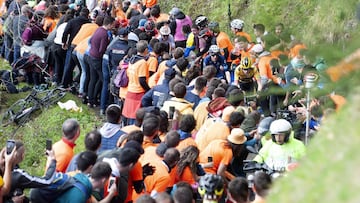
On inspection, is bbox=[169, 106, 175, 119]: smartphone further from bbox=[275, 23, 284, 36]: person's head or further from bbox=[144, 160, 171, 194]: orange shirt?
bbox=[275, 23, 284, 36]: person's head

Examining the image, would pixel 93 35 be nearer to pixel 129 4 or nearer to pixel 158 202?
pixel 129 4

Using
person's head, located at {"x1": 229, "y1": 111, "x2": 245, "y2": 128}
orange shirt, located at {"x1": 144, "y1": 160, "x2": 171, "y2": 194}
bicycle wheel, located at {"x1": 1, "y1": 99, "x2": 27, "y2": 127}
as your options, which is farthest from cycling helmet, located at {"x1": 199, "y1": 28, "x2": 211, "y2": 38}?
orange shirt, located at {"x1": 144, "y1": 160, "x2": 171, "y2": 194}

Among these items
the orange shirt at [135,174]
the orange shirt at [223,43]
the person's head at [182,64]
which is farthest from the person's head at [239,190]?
the orange shirt at [223,43]

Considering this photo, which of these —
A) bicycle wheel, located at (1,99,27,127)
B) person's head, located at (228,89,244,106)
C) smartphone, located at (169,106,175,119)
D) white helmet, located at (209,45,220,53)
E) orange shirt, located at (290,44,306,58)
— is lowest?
bicycle wheel, located at (1,99,27,127)

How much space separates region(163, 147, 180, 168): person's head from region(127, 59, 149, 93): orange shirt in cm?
446

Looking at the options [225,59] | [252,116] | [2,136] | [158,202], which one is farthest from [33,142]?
[158,202]

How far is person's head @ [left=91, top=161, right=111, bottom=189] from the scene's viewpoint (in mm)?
7500

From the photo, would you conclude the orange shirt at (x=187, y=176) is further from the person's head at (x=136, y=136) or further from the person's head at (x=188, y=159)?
the person's head at (x=136, y=136)

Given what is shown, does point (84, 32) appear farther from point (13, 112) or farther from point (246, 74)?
point (246, 74)

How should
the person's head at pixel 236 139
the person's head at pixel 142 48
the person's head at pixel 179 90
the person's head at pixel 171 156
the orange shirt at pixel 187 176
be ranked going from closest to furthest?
the person's head at pixel 171 156, the orange shirt at pixel 187 176, the person's head at pixel 236 139, the person's head at pixel 179 90, the person's head at pixel 142 48

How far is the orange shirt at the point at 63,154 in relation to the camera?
8617mm

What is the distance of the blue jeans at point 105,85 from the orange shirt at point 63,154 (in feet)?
17.4

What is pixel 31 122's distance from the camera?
1451cm

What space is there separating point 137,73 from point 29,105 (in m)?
3.30
